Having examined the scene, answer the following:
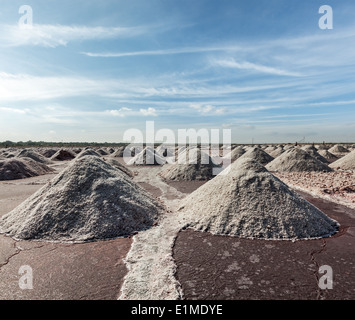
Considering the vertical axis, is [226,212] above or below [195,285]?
above

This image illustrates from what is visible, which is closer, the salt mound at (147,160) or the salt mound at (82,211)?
the salt mound at (82,211)

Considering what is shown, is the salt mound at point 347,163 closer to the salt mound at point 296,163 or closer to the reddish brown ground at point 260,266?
the salt mound at point 296,163

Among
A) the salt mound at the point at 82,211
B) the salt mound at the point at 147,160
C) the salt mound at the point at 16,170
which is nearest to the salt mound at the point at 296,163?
the salt mound at the point at 147,160

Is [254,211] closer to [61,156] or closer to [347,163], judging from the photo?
[347,163]

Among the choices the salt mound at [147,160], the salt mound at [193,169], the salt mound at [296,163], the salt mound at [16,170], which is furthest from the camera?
the salt mound at [147,160]

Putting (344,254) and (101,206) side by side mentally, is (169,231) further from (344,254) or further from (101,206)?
(344,254)

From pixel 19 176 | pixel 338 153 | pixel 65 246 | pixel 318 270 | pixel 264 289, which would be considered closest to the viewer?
pixel 264 289
